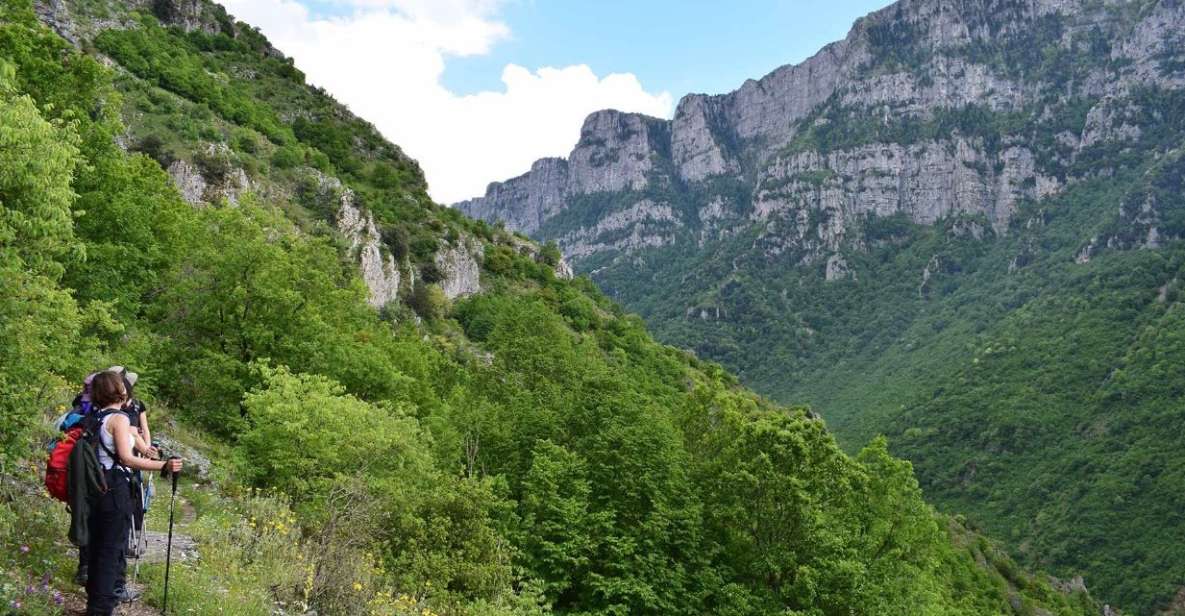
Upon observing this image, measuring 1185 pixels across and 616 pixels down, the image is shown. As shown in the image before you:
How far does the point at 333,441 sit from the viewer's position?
13.4m

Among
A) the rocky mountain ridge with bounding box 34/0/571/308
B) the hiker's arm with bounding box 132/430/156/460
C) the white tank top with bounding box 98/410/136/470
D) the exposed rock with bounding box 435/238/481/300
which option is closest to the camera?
the white tank top with bounding box 98/410/136/470

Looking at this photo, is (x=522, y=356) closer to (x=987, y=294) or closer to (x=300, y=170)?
(x=300, y=170)

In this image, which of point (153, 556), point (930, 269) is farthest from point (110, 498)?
point (930, 269)

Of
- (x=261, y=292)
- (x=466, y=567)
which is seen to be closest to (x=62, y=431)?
(x=466, y=567)

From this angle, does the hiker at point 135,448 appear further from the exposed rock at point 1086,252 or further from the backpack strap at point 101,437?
the exposed rock at point 1086,252

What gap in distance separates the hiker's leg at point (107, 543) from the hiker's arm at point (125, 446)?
0.23m

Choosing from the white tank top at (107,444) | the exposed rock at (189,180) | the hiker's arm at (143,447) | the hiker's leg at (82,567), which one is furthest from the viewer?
the exposed rock at (189,180)

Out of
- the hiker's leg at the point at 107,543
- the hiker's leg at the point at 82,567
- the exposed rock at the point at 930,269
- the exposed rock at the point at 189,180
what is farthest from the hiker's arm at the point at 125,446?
the exposed rock at the point at 930,269

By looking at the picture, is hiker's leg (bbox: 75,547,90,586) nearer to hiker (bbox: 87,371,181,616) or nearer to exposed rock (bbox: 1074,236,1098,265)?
hiker (bbox: 87,371,181,616)

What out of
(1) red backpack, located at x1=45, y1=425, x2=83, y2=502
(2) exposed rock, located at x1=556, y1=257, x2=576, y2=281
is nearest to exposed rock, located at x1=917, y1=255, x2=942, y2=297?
(2) exposed rock, located at x1=556, y1=257, x2=576, y2=281

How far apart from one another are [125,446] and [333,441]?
7.33m

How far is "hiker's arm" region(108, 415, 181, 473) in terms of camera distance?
6.19m

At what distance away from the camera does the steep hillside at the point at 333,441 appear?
7770 millimetres

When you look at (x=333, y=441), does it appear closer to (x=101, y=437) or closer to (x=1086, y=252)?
(x=101, y=437)
